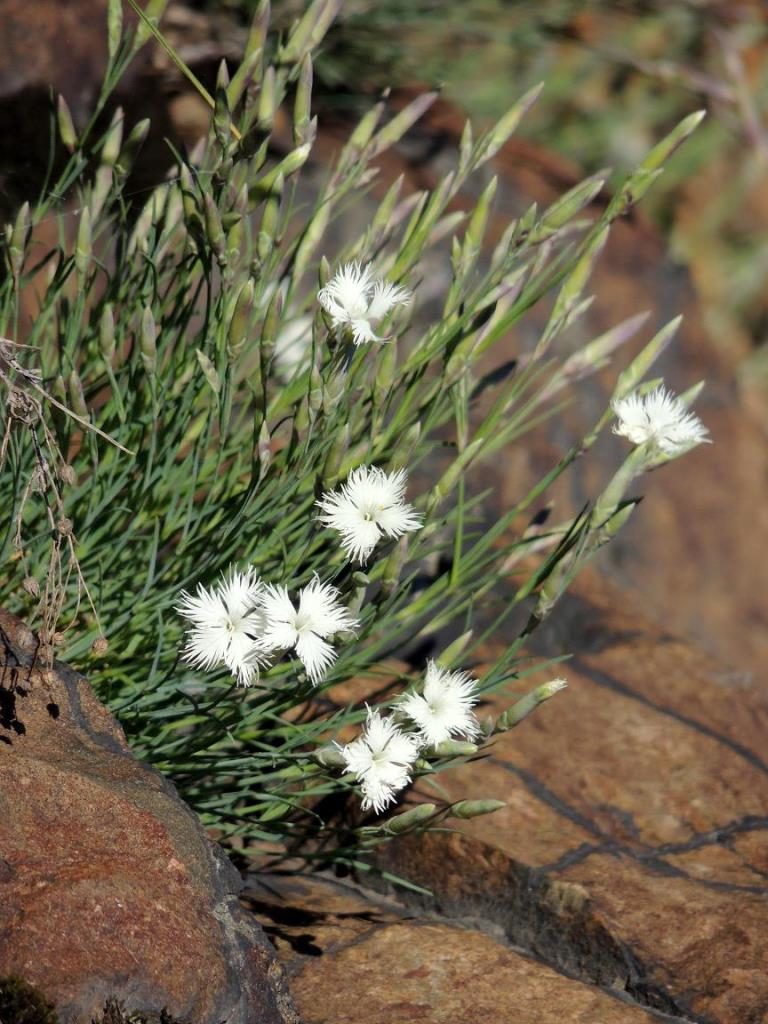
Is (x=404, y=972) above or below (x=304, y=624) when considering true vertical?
below

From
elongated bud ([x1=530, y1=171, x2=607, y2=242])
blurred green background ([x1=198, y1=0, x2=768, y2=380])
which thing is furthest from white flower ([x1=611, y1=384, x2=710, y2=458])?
blurred green background ([x1=198, y1=0, x2=768, y2=380])

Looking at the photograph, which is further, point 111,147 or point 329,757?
point 111,147

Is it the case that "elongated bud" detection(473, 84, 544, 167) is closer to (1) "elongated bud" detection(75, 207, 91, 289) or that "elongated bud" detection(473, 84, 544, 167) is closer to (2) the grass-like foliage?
(2) the grass-like foliage

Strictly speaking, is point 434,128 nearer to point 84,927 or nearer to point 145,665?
point 145,665

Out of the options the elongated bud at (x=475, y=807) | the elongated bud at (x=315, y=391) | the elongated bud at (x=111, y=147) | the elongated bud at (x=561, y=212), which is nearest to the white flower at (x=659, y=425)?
the elongated bud at (x=561, y=212)

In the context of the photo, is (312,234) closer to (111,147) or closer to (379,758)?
(111,147)

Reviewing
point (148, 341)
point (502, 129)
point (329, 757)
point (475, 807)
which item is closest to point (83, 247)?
point (148, 341)

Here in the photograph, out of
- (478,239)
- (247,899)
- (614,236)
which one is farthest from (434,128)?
(247,899)

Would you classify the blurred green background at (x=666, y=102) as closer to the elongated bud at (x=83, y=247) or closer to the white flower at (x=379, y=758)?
the elongated bud at (x=83, y=247)
